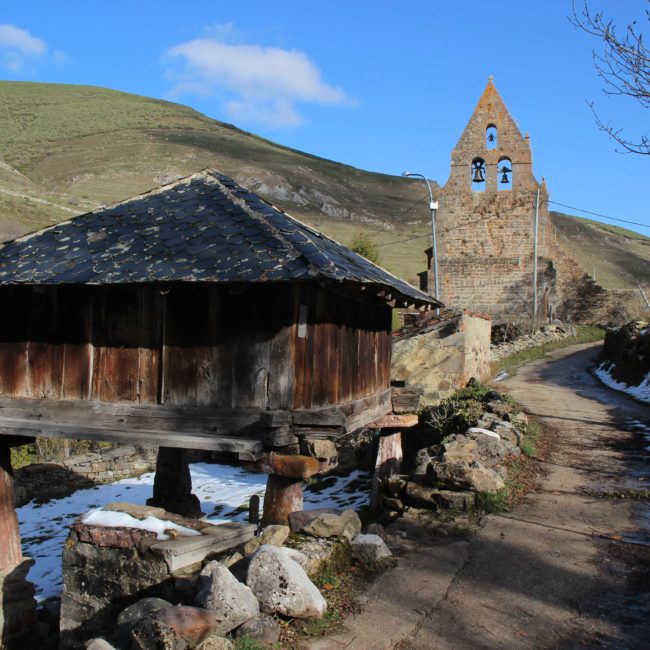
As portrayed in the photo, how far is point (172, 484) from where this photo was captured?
Result: 952cm

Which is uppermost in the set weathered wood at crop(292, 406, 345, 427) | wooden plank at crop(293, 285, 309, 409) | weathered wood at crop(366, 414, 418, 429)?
wooden plank at crop(293, 285, 309, 409)

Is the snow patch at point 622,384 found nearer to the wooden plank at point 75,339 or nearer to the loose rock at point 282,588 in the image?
the loose rock at point 282,588

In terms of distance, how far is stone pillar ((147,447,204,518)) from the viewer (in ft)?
31.2

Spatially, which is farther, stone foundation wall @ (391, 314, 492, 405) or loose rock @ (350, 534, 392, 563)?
stone foundation wall @ (391, 314, 492, 405)

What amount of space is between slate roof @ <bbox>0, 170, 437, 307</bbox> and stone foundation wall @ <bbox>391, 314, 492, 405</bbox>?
592 centimetres

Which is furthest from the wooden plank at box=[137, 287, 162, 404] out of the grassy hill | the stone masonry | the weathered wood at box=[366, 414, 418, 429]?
the grassy hill

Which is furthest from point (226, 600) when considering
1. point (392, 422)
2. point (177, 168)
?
point (177, 168)

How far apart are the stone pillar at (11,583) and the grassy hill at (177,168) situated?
3271 centimetres

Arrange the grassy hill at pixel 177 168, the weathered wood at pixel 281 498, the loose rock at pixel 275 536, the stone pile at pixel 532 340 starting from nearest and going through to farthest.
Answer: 1. the loose rock at pixel 275 536
2. the weathered wood at pixel 281 498
3. the stone pile at pixel 532 340
4. the grassy hill at pixel 177 168

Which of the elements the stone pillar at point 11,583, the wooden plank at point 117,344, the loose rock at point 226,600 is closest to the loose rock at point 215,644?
the loose rock at point 226,600

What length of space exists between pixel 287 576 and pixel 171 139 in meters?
86.3

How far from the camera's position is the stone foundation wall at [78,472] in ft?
44.4

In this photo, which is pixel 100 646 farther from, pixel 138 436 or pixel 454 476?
pixel 454 476

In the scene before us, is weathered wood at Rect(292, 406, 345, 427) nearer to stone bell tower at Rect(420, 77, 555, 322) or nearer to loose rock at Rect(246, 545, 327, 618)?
loose rock at Rect(246, 545, 327, 618)
